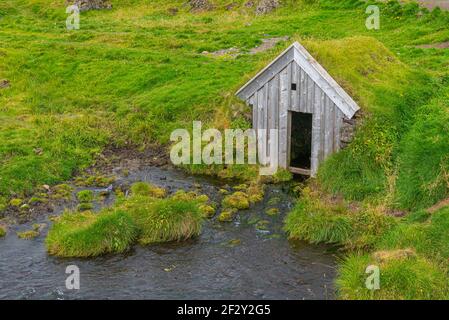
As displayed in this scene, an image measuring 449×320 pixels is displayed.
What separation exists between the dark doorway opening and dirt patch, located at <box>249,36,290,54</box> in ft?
42.3

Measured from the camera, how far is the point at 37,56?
44156mm

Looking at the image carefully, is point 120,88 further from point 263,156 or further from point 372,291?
point 372,291

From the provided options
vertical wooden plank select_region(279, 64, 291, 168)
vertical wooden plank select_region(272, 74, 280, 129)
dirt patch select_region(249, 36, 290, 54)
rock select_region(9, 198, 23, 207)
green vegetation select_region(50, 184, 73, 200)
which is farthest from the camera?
dirt patch select_region(249, 36, 290, 54)

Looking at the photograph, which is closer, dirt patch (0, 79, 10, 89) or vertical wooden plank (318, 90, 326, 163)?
vertical wooden plank (318, 90, 326, 163)

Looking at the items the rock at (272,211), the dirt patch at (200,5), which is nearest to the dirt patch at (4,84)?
the rock at (272,211)

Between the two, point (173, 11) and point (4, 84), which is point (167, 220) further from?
point (173, 11)

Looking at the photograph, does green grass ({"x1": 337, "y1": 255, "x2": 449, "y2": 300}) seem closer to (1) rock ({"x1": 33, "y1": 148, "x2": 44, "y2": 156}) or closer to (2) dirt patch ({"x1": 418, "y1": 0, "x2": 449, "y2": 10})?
(1) rock ({"x1": 33, "y1": 148, "x2": 44, "y2": 156})

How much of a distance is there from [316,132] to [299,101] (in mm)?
1510

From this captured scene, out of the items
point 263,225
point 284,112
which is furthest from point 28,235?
point 284,112

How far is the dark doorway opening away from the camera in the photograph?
2967 centimetres

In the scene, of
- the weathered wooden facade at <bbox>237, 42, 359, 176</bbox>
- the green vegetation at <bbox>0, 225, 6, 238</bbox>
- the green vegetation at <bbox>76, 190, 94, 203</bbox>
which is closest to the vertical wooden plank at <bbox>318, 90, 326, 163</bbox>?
the weathered wooden facade at <bbox>237, 42, 359, 176</bbox>

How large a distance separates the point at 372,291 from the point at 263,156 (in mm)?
11377

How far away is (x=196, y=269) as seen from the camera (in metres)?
20.0
